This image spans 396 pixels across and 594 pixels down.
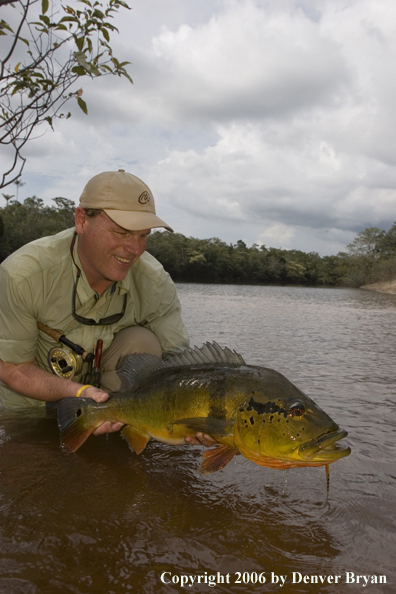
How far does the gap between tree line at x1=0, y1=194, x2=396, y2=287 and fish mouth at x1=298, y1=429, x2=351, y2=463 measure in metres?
56.4

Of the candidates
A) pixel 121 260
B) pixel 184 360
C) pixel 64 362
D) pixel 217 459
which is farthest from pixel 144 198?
pixel 217 459

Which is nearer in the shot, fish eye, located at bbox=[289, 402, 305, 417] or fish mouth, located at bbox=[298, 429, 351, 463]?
fish mouth, located at bbox=[298, 429, 351, 463]

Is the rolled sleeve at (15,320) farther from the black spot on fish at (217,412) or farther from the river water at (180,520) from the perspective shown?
the black spot on fish at (217,412)

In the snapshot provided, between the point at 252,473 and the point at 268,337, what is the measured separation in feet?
27.7

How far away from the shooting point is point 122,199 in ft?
11.8

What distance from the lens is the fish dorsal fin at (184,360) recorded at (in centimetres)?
314

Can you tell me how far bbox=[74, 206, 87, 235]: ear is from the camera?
371 cm

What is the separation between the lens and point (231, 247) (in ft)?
366

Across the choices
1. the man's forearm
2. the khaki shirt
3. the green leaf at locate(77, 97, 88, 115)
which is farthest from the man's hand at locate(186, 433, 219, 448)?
the green leaf at locate(77, 97, 88, 115)

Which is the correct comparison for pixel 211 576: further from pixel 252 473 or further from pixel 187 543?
pixel 252 473

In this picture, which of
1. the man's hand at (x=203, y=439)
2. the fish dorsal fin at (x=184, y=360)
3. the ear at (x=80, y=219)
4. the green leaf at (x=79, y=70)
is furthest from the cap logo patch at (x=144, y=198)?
the man's hand at (x=203, y=439)

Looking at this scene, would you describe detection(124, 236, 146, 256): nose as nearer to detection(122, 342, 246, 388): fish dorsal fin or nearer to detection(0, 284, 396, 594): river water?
detection(122, 342, 246, 388): fish dorsal fin

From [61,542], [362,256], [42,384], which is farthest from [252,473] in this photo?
[362,256]

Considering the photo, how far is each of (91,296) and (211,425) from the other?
6.03 ft
